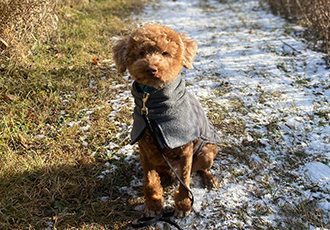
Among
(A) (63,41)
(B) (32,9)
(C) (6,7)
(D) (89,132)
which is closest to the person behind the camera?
(D) (89,132)

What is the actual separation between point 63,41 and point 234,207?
13.8ft

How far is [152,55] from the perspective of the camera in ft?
6.31

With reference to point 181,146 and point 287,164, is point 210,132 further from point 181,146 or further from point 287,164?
point 287,164

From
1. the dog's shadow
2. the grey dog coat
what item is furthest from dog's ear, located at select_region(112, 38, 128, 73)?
the dog's shadow

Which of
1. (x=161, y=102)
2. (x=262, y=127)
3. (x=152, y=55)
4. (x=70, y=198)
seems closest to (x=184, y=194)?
(x=161, y=102)

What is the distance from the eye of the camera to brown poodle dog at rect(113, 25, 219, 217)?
1.93 m

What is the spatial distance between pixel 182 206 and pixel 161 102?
1.01 m

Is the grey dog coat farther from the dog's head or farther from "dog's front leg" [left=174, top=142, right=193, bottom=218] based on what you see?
"dog's front leg" [left=174, top=142, right=193, bottom=218]

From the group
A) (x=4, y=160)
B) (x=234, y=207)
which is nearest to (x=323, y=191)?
(x=234, y=207)

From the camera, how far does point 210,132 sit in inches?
97.9

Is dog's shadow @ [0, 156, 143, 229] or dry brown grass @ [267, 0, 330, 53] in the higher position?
dry brown grass @ [267, 0, 330, 53]

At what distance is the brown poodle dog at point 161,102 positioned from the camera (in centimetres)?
193

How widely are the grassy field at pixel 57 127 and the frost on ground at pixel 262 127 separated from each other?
1.00ft

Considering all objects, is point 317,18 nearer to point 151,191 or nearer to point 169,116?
point 169,116
